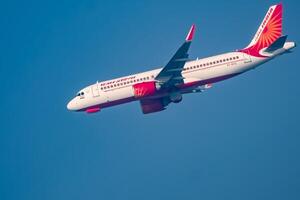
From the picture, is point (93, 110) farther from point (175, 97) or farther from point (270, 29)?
point (270, 29)

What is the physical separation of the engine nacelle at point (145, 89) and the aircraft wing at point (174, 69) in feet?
3.64

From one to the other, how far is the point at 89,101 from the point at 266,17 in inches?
1124

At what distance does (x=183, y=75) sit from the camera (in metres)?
89.0

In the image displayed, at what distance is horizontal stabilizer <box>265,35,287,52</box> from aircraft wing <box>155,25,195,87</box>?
463 inches

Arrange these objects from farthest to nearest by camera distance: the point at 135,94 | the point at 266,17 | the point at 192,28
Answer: the point at 266,17
the point at 135,94
the point at 192,28

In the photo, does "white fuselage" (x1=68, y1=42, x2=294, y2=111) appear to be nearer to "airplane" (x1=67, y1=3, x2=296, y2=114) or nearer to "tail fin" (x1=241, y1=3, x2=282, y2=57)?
"airplane" (x1=67, y1=3, x2=296, y2=114)

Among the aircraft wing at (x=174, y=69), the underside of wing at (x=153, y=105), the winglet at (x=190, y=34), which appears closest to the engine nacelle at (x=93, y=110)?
the underside of wing at (x=153, y=105)

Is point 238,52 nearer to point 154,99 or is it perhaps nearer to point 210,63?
point 210,63

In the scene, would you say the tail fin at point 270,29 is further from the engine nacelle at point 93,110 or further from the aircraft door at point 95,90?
the engine nacelle at point 93,110

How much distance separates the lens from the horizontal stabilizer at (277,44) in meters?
83.5

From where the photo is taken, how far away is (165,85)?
288 feet

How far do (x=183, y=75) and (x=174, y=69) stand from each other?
3.04 m

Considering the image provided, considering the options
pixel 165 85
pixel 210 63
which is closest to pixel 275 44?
pixel 210 63

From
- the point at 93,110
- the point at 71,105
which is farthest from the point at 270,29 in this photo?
the point at 71,105
